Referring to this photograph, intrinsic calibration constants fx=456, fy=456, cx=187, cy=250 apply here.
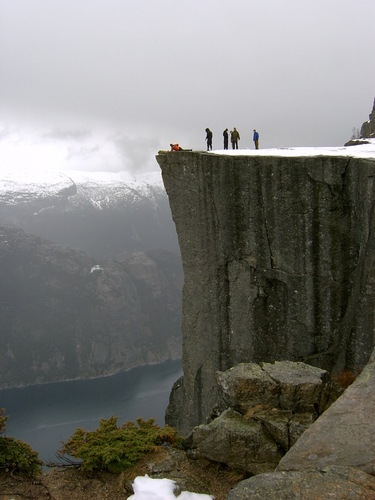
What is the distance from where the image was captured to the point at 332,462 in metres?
8.01

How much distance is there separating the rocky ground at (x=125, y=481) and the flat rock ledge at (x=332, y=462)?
109 inches

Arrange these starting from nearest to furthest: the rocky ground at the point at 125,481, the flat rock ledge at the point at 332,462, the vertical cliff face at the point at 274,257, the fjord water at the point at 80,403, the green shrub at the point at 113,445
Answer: the flat rock ledge at the point at 332,462
the rocky ground at the point at 125,481
the green shrub at the point at 113,445
the vertical cliff face at the point at 274,257
the fjord water at the point at 80,403

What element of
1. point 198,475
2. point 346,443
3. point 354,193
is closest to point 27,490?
point 198,475

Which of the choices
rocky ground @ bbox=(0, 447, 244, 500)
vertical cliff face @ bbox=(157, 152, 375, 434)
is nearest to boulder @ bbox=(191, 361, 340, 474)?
rocky ground @ bbox=(0, 447, 244, 500)

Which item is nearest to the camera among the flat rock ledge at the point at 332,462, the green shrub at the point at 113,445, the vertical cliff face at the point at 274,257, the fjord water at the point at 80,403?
the flat rock ledge at the point at 332,462

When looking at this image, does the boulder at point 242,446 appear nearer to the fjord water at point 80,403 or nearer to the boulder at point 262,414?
the boulder at point 262,414

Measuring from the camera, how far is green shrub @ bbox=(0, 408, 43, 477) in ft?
37.5

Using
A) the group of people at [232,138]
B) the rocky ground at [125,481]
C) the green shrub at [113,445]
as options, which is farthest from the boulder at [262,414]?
the group of people at [232,138]

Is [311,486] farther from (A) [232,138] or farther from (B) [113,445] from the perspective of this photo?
(A) [232,138]

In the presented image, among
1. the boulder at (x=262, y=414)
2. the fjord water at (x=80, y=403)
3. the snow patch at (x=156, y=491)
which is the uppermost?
the boulder at (x=262, y=414)

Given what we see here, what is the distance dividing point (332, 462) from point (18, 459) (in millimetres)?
7762

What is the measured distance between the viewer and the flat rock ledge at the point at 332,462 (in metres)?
7.13

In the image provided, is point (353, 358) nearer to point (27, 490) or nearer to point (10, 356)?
point (27, 490)

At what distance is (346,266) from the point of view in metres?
16.3
